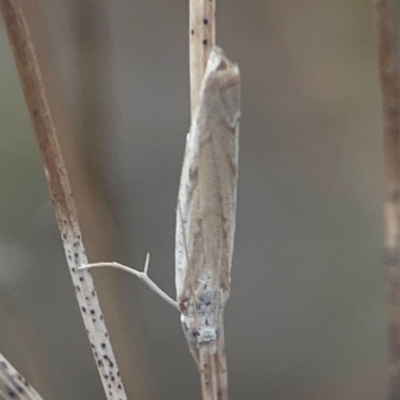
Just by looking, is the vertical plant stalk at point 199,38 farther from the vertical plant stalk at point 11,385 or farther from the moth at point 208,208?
the vertical plant stalk at point 11,385

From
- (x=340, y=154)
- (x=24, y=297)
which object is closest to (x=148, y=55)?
(x=340, y=154)

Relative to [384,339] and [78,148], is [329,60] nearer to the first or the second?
[78,148]

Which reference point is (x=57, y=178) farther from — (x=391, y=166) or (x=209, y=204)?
(x=391, y=166)

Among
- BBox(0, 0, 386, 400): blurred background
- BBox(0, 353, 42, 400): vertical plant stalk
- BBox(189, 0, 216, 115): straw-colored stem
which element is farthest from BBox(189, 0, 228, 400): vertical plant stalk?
BBox(0, 353, 42, 400): vertical plant stalk

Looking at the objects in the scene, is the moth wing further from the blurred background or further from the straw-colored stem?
the blurred background

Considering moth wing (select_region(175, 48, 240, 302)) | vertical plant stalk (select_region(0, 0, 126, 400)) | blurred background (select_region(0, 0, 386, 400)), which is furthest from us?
blurred background (select_region(0, 0, 386, 400))

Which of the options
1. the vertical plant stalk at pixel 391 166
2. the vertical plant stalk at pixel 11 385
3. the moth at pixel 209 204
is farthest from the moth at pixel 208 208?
the vertical plant stalk at pixel 391 166

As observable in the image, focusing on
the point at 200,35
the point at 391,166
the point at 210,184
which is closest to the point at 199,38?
the point at 200,35
